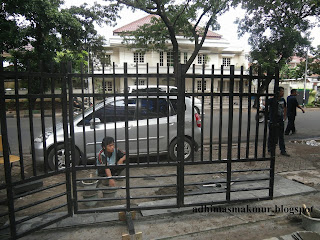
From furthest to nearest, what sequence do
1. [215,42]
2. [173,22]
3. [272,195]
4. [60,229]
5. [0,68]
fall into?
[215,42] < [173,22] < [272,195] < [60,229] < [0,68]

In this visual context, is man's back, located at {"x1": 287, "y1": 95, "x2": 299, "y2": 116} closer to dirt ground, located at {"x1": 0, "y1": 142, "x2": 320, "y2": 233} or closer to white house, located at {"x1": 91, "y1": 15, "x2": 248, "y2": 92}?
dirt ground, located at {"x1": 0, "y1": 142, "x2": 320, "y2": 233}

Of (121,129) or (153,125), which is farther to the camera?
(153,125)

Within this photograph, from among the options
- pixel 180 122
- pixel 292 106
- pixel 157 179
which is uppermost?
pixel 180 122

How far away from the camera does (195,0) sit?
14.0 metres

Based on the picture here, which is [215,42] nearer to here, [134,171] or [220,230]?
[134,171]

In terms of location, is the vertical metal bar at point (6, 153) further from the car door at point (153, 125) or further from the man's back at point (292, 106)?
the man's back at point (292, 106)

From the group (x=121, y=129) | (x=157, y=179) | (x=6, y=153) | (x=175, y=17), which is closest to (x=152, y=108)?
(x=121, y=129)

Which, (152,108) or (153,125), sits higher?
(152,108)

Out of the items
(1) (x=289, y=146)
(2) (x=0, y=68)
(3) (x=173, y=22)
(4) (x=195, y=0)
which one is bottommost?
(1) (x=289, y=146)

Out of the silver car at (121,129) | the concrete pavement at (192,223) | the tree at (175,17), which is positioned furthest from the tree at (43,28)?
the concrete pavement at (192,223)

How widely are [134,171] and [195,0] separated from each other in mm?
12099

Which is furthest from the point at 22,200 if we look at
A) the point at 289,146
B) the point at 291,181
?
the point at 289,146

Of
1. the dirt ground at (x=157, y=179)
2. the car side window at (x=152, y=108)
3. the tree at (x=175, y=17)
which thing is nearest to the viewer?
the dirt ground at (x=157, y=179)

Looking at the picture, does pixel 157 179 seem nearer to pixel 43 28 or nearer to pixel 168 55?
pixel 43 28
